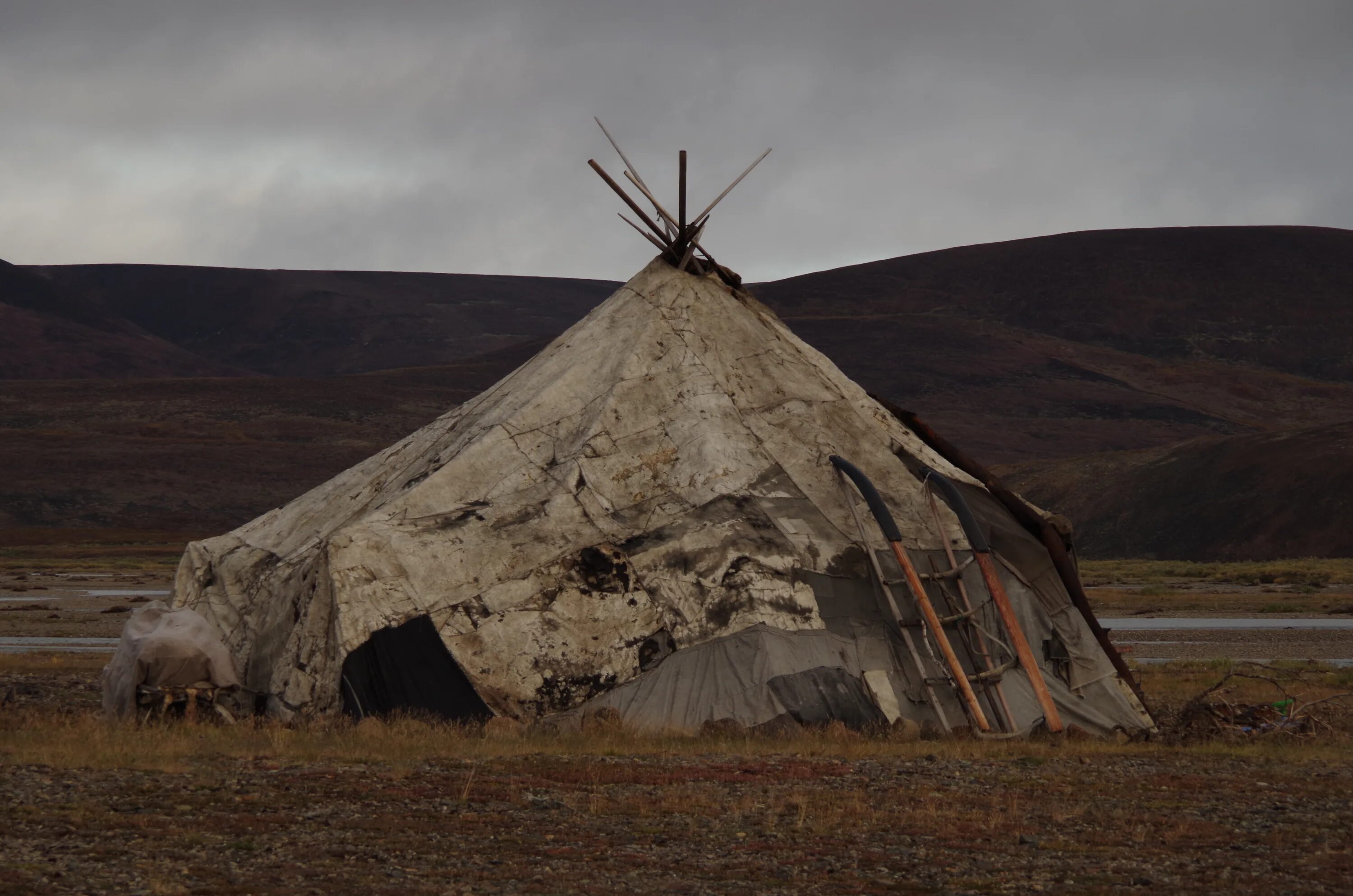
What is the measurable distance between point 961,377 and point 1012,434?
14.6 meters

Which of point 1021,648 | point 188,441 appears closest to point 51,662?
point 1021,648

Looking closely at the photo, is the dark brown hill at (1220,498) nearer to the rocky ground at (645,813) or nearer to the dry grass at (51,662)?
the dry grass at (51,662)

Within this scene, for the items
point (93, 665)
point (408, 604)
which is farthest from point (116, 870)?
point (93, 665)

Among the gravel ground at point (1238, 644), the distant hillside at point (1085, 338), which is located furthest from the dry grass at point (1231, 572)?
the distant hillside at point (1085, 338)

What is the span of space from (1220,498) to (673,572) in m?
68.1

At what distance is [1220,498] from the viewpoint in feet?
254

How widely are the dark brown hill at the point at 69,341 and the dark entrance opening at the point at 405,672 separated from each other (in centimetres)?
16115

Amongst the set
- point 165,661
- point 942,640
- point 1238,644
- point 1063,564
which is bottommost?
point 1238,644

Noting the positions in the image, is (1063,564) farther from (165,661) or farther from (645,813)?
(165,661)

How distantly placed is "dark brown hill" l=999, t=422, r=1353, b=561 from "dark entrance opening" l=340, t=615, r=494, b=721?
6279cm

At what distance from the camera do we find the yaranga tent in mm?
14820

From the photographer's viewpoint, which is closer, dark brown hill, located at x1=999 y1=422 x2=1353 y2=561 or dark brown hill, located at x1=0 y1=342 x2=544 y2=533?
dark brown hill, located at x1=999 y1=422 x2=1353 y2=561

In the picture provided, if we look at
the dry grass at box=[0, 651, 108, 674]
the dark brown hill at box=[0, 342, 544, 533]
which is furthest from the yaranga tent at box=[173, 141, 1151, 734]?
→ the dark brown hill at box=[0, 342, 544, 533]

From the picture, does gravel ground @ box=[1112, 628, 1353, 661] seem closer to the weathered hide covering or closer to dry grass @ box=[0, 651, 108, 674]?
the weathered hide covering
